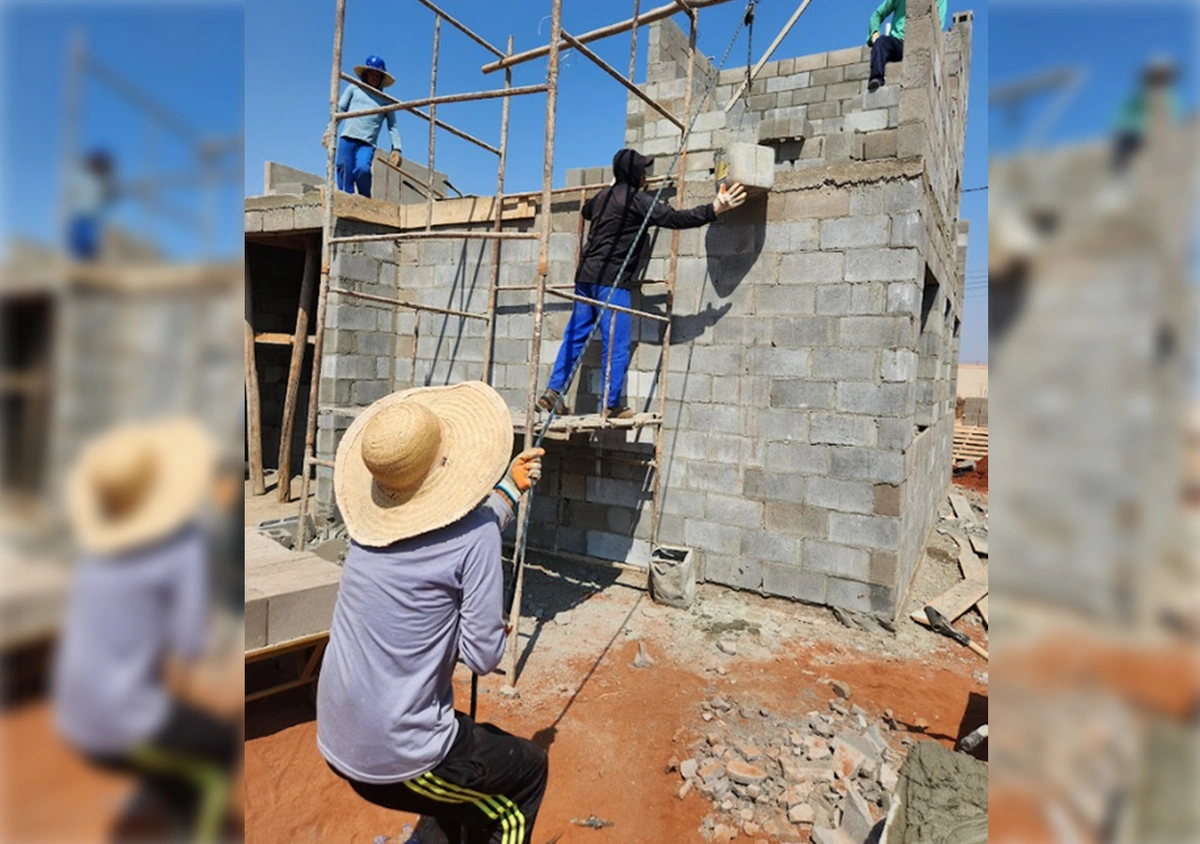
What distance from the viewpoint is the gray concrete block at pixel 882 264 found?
202 inches

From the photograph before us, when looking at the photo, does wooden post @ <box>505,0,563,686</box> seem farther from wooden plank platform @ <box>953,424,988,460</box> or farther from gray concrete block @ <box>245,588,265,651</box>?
wooden plank platform @ <box>953,424,988,460</box>

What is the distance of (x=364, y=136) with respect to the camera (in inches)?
289

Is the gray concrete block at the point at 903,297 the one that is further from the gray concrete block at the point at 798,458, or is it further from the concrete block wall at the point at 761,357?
the gray concrete block at the point at 798,458

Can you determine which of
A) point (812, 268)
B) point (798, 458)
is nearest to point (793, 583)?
point (798, 458)

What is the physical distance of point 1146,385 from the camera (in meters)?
0.37

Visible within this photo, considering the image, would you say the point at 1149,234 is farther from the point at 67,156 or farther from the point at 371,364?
the point at 371,364

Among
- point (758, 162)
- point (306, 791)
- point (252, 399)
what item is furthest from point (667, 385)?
point (252, 399)

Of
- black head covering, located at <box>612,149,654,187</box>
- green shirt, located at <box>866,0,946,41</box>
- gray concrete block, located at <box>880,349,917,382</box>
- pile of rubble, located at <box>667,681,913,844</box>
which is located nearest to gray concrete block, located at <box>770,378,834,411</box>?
gray concrete block, located at <box>880,349,917,382</box>

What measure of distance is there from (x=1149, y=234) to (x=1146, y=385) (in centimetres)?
8

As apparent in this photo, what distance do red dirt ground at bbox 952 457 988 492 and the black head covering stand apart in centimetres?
1131

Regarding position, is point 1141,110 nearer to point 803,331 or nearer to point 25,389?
point 25,389

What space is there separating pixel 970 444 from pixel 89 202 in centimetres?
1949

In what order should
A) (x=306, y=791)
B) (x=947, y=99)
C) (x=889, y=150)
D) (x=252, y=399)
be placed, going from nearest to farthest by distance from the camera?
1. (x=306, y=791)
2. (x=889, y=150)
3. (x=947, y=99)
4. (x=252, y=399)

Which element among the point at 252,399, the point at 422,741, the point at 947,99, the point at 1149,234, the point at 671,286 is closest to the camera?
the point at 1149,234
